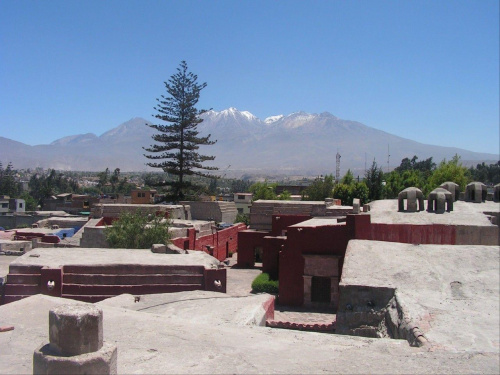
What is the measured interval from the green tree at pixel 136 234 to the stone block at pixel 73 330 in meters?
15.3

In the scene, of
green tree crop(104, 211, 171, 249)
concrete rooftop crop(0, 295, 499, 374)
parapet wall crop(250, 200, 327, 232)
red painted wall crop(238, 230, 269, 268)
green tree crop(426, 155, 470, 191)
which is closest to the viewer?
concrete rooftop crop(0, 295, 499, 374)

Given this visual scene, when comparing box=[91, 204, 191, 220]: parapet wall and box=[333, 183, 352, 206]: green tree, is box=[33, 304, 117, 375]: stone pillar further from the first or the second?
box=[333, 183, 352, 206]: green tree

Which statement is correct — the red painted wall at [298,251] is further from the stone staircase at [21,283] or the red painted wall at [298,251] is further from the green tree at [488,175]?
the green tree at [488,175]

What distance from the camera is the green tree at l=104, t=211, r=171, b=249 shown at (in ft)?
64.8

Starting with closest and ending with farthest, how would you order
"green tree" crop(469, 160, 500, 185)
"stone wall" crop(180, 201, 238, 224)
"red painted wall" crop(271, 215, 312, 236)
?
"red painted wall" crop(271, 215, 312, 236) < "stone wall" crop(180, 201, 238, 224) < "green tree" crop(469, 160, 500, 185)

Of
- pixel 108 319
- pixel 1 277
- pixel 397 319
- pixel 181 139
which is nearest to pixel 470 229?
pixel 397 319

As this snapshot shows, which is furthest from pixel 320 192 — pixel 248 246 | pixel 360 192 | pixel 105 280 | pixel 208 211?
pixel 105 280

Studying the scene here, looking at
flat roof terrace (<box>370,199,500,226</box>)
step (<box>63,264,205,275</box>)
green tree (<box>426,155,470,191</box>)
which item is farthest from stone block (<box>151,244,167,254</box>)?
green tree (<box>426,155,470,191</box>)

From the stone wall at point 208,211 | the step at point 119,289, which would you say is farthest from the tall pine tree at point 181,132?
the step at point 119,289

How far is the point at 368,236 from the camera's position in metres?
15.6

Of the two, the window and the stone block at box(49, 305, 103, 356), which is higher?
the stone block at box(49, 305, 103, 356)

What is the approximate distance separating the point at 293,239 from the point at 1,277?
29.4ft

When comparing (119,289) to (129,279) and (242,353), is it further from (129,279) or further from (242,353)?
(242,353)

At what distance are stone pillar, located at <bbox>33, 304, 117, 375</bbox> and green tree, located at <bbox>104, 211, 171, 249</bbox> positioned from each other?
1530 cm
